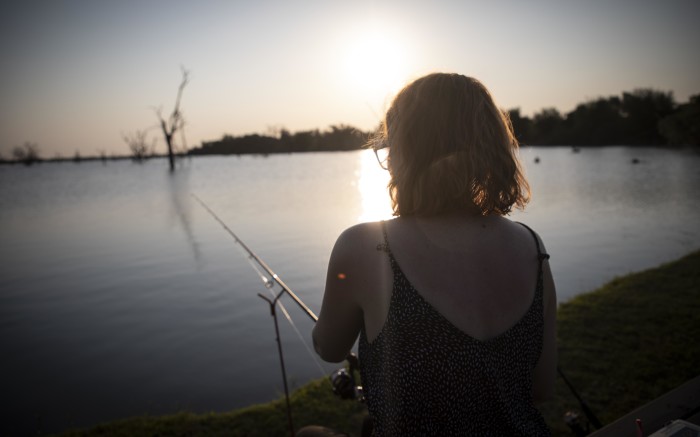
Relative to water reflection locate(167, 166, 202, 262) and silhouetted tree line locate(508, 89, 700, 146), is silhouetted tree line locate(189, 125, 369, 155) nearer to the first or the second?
silhouetted tree line locate(508, 89, 700, 146)

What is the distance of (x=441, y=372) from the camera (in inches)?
45.3

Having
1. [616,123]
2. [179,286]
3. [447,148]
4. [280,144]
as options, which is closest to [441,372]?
[447,148]

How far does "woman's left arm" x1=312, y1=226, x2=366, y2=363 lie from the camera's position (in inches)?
46.3

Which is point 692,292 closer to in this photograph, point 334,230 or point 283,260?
point 283,260

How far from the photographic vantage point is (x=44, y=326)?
7152 millimetres

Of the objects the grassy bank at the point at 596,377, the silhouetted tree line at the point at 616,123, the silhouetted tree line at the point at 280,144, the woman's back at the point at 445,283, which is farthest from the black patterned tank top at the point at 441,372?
the silhouetted tree line at the point at 280,144

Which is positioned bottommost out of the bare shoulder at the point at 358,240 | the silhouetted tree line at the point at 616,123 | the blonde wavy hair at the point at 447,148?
the bare shoulder at the point at 358,240

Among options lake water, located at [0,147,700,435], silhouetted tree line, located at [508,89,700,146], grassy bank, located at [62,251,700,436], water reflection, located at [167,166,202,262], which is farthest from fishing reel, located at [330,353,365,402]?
silhouetted tree line, located at [508,89,700,146]

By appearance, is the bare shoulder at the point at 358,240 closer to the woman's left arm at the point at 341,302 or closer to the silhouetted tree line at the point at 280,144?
the woman's left arm at the point at 341,302

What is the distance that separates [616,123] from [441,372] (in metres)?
93.4

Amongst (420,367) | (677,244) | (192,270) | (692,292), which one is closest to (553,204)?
(677,244)

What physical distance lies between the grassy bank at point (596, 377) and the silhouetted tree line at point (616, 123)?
65.7m

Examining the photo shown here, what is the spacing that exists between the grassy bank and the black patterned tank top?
9.51 ft

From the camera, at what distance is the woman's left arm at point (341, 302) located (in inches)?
46.3
